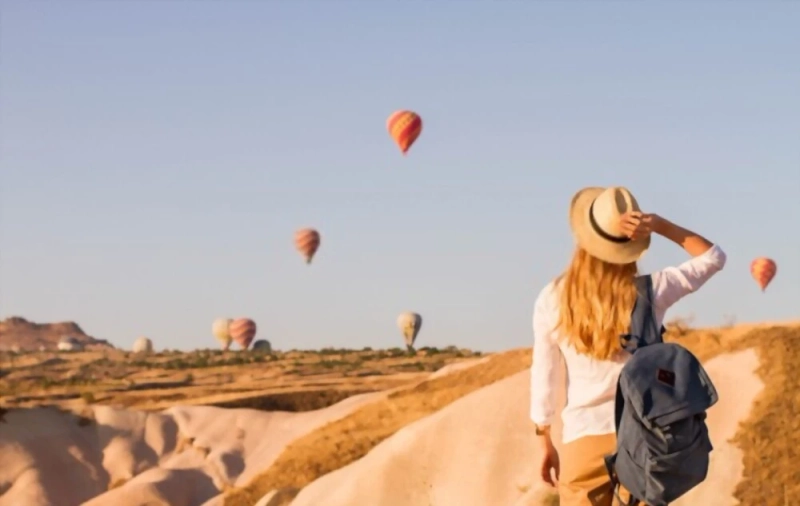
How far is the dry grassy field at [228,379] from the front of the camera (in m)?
45.8

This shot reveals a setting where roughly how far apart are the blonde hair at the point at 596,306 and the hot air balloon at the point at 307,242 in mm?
72618

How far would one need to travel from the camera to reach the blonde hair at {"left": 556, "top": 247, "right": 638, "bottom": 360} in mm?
5559

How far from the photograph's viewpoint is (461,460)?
16.9 m

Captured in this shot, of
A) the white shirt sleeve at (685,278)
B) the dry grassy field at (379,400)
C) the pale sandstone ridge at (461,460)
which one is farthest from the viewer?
the pale sandstone ridge at (461,460)

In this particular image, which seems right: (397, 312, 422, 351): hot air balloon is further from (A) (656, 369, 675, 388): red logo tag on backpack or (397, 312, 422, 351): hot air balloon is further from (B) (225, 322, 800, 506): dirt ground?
(A) (656, 369, 675, 388): red logo tag on backpack

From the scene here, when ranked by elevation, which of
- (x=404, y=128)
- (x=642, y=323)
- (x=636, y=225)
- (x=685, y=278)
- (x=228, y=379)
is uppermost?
(x=404, y=128)

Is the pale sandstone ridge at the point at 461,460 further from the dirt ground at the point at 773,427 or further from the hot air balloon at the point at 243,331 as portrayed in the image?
the hot air balloon at the point at 243,331

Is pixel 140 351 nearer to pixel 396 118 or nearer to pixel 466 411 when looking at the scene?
pixel 396 118

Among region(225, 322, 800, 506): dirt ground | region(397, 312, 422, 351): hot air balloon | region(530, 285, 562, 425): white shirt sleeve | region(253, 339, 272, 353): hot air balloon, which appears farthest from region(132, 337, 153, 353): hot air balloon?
region(530, 285, 562, 425): white shirt sleeve

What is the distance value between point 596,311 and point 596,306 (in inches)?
0.9

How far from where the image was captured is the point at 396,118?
2291 inches

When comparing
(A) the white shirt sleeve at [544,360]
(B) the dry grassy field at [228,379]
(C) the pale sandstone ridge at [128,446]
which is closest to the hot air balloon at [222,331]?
(B) the dry grassy field at [228,379]

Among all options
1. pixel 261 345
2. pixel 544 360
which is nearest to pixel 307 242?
pixel 261 345

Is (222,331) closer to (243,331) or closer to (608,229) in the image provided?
(243,331)
